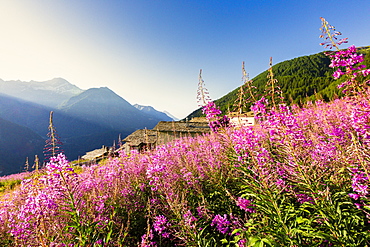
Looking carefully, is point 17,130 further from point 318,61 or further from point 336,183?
point 318,61

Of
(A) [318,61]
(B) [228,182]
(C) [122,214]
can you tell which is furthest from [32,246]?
(A) [318,61]

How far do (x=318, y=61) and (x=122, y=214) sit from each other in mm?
218715

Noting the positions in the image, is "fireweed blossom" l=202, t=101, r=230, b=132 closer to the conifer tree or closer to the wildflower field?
the wildflower field

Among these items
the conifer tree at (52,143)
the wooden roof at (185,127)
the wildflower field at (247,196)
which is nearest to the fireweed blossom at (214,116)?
the wildflower field at (247,196)

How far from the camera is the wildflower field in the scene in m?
2.11

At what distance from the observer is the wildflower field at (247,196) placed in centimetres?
211

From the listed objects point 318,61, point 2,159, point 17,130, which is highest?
point 318,61

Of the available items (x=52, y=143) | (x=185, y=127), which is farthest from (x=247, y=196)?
(x=185, y=127)

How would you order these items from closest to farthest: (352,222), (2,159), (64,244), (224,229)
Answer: (352,222)
(64,244)
(224,229)
(2,159)

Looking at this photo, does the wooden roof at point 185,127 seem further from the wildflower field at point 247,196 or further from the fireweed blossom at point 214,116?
the wildflower field at point 247,196

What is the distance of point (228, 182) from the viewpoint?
4.38m

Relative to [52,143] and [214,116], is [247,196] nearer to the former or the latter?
[214,116]

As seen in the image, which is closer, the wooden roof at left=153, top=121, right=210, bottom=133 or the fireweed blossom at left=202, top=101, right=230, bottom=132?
the fireweed blossom at left=202, top=101, right=230, bottom=132

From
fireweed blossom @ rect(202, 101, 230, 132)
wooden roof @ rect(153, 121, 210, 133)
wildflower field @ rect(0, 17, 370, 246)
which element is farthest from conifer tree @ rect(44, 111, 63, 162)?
wooden roof @ rect(153, 121, 210, 133)
